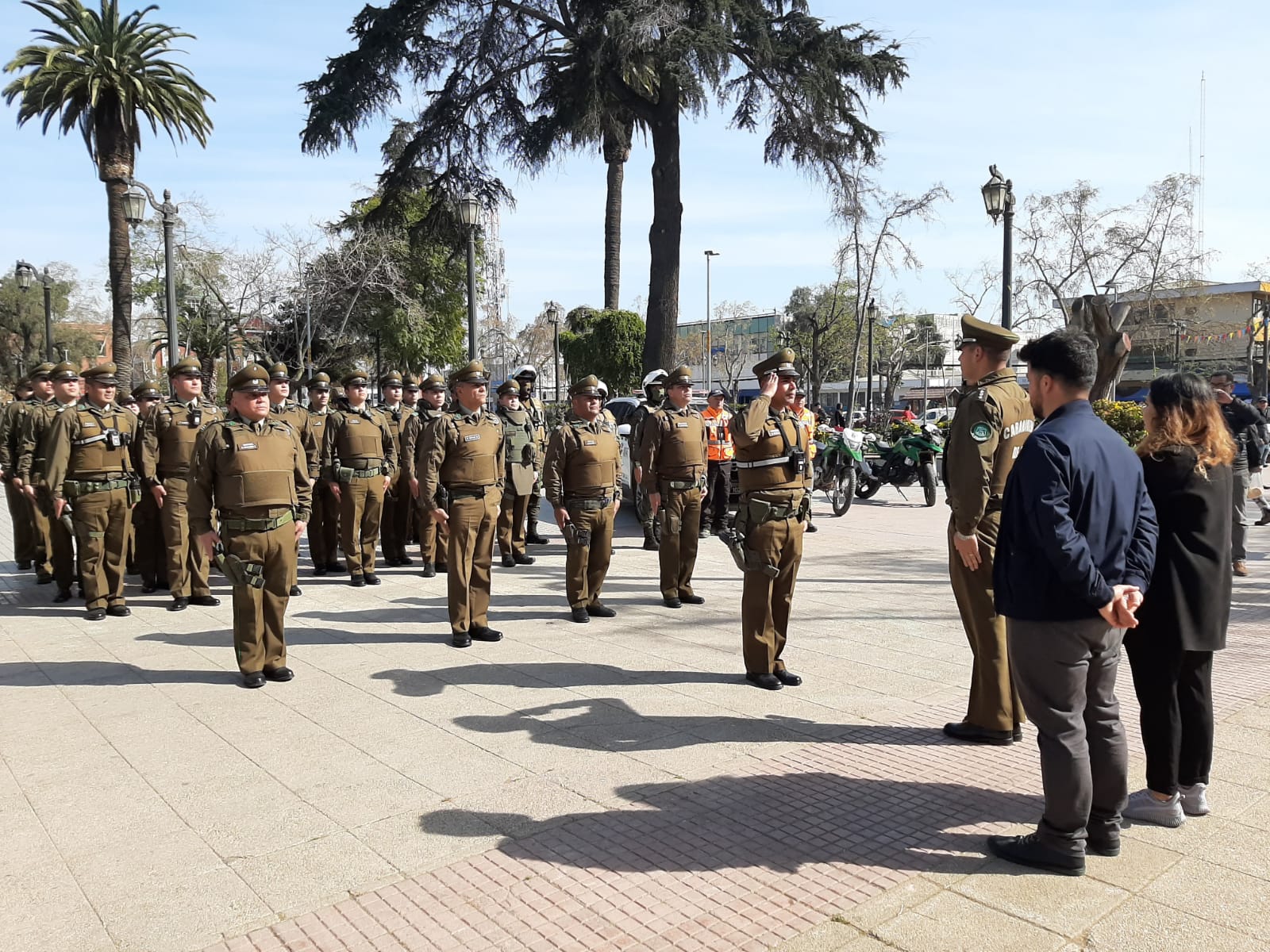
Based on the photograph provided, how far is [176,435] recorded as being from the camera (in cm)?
881

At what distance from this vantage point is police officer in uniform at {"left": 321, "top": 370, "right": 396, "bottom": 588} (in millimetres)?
9961

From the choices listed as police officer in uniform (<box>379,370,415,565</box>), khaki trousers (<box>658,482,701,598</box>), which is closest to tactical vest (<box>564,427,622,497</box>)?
khaki trousers (<box>658,482,701,598</box>)

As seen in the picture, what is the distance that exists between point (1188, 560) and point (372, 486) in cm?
799

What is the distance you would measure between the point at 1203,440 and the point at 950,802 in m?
1.84

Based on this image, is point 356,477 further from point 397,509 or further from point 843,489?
point 843,489

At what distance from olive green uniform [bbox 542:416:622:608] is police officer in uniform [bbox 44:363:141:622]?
150 inches

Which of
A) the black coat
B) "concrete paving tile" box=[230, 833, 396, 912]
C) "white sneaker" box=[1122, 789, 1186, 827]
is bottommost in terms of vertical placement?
"concrete paving tile" box=[230, 833, 396, 912]

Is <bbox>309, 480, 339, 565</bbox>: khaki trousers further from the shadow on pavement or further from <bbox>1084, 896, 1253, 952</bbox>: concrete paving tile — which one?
<bbox>1084, 896, 1253, 952</bbox>: concrete paving tile

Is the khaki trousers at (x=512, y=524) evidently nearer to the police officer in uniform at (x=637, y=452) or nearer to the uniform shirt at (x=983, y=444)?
the police officer in uniform at (x=637, y=452)

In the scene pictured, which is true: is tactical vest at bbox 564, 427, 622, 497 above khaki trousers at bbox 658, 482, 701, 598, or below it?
above

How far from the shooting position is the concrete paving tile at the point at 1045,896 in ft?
10.6

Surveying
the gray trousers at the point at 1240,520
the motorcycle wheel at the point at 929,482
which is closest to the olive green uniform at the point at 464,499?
the gray trousers at the point at 1240,520

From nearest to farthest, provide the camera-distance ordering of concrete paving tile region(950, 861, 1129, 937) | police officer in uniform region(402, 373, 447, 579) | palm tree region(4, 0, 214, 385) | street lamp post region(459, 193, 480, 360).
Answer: concrete paving tile region(950, 861, 1129, 937), police officer in uniform region(402, 373, 447, 579), street lamp post region(459, 193, 480, 360), palm tree region(4, 0, 214, 385)

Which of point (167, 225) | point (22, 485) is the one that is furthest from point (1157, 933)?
point (167, 225)
